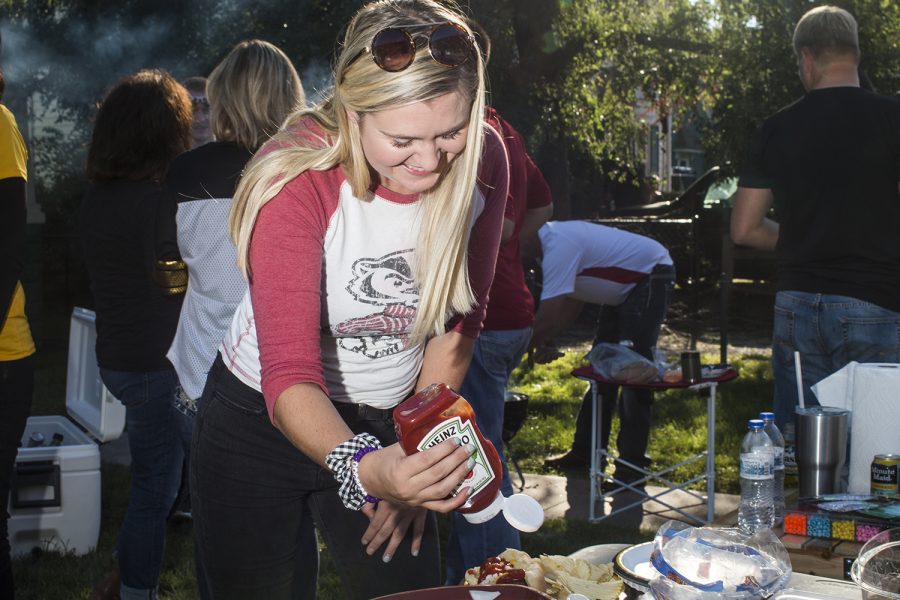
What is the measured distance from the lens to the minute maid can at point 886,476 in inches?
93.0

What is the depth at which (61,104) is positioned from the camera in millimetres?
11562

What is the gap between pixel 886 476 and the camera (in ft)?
7.78

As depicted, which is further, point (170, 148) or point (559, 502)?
point (559, 502)

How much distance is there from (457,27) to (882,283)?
243 cm

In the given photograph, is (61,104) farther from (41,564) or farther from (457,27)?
(457,27)

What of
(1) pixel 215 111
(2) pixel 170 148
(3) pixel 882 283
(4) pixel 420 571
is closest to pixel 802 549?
(4) pixel 420 571

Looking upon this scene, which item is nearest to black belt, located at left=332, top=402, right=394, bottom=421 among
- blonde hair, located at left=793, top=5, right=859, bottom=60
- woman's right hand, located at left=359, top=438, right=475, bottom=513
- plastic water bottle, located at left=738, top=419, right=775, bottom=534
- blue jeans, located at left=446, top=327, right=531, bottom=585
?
woman's right hand, located at left=359, top=438, right=475, bottom=513

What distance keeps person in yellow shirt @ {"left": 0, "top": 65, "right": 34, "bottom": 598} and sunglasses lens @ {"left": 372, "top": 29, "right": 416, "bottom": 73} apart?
1.44 meters

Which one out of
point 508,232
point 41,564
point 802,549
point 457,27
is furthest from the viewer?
point 41,564

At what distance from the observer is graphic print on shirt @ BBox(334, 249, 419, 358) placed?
6.40 feet

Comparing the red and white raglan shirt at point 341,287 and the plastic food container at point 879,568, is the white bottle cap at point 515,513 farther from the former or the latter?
the plastic food container at point 879,568

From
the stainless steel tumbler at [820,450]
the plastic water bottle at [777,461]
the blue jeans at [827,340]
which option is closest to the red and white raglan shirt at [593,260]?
the blue jeans at [827,340]

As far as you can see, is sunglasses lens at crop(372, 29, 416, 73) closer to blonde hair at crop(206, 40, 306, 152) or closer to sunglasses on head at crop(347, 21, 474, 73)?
sunglasses on head at crop(347, 21, 474, 73)

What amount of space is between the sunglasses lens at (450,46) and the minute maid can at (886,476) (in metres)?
1.41
